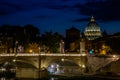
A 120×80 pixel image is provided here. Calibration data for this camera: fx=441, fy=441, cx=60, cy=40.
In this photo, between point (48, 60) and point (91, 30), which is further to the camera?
point (91, 30)

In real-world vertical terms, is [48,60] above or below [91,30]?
below

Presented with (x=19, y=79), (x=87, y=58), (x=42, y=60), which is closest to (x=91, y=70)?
(x=87, y=58)

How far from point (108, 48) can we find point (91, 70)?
17.5 meters

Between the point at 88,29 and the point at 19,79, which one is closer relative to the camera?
the point at 19,79

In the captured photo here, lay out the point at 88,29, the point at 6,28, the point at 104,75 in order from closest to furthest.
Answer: the point at 104,75
the point at 6,28
the point at 88,29

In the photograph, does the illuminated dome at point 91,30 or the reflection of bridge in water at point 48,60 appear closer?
the reflection of bridge in water at point 48,60

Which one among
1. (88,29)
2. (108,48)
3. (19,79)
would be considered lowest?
(19,79)

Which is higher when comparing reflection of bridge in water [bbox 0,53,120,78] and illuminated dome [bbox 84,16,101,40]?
illuminated dome [bbox 84,16,101,40]

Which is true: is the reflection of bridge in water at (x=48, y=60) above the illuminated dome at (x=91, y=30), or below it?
below

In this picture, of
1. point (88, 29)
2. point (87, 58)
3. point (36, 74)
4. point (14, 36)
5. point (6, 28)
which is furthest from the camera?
point (88, 29)

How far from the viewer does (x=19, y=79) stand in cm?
5362

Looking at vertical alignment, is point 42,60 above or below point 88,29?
below

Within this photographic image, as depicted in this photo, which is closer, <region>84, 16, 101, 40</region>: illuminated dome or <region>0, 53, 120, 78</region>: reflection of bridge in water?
<region>0, 53, 120, 78</region>: reflection of bridge in water

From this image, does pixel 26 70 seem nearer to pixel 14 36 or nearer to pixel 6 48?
pixel 6 48
